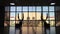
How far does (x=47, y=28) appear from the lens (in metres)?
13.0

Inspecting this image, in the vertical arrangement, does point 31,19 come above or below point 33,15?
below

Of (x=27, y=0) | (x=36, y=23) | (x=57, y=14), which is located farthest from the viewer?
(x=36, y=23)

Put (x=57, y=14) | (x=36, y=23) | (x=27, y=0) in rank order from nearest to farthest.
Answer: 1. (x=27, y=0)
2. (x=57, y=14)
3. (x=36, y=23)

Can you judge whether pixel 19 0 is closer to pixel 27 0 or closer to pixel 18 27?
pixel 27 0

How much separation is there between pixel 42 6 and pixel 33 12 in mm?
1120

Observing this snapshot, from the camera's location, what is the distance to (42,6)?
12812 mm

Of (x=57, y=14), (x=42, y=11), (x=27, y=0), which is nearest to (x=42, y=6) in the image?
(x=42, y=11)

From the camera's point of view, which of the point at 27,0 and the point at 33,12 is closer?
the point at 27,0

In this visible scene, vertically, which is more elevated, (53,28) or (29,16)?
(29,16)

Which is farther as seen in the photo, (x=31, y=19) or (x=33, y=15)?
(x=33, y=15)

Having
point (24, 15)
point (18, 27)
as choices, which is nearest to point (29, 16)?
point (24, 15)

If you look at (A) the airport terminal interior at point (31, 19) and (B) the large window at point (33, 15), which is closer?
(A) the airport terminal interior at point (31, 19)

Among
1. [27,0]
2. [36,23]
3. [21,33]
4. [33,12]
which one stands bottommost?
[21,33]

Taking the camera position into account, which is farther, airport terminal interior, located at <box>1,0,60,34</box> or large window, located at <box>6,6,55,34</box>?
large window, located at <box>6,6,55,34</box>
